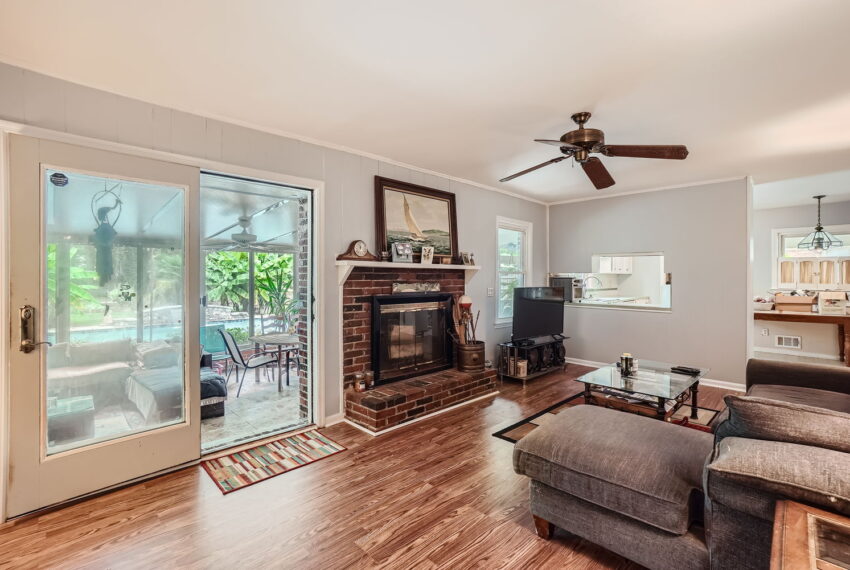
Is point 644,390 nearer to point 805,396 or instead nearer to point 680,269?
point 805,396

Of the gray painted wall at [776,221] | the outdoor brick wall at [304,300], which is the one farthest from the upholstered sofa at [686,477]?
the gray painted wall at [776,221]

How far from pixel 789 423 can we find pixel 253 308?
20.9ft

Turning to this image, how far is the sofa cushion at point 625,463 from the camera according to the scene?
1580 mm

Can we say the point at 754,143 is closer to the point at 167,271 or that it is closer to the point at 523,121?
the point at 523,121

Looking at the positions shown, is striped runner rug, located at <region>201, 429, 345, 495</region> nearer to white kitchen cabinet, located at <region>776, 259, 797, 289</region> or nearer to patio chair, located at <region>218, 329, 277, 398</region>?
patio chair, located at <region>218, 329, 277, 398</region>

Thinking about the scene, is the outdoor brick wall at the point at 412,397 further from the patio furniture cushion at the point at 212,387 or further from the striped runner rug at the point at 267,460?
the patio furniture cushion at the point at 212,387

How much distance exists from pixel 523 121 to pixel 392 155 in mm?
1341

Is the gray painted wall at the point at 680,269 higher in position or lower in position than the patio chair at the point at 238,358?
higher

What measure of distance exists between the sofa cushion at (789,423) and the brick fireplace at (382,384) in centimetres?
236

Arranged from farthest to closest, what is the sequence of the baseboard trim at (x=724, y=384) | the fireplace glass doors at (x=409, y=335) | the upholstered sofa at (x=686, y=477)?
1. the baseboard trim at (x=724, y=384)
2. the fireplace glass doors at (x=409, y=335)
3. the upholstered sofa at (x=686, y=477)

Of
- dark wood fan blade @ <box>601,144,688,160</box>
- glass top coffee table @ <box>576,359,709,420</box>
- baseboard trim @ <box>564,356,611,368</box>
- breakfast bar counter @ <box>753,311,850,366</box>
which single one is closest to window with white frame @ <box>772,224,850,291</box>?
breakfast bar counter @ <box>753,311,850,366</box>

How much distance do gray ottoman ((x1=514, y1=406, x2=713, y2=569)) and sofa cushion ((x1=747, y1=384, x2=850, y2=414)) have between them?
1136 mm

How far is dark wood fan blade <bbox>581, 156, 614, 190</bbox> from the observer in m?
2.83

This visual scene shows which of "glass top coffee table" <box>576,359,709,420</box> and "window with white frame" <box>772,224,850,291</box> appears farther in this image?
"window with white frame" <box>772,224,850,291</box>
